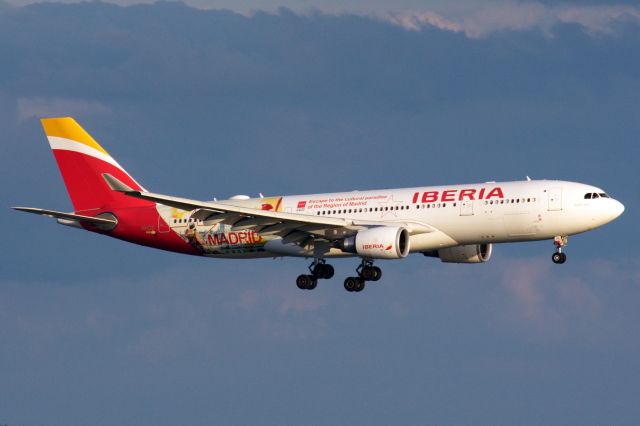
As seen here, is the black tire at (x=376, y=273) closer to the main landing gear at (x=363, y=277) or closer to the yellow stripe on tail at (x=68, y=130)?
the main landing gear at (x=363, y=277)

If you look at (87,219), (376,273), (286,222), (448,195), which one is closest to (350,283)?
(376,273)

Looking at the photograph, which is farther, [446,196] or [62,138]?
[62,138]

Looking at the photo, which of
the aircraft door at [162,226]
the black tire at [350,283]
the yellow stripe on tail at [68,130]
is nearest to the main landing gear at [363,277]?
the black tire at [350,283]

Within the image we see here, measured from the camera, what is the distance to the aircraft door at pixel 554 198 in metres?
74.8

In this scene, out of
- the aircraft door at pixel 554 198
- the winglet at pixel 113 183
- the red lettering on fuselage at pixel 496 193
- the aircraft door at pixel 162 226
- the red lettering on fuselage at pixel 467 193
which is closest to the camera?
the aircraft door at pixel 554 198

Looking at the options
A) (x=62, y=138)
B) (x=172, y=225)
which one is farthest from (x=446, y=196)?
(x=62, y=138)

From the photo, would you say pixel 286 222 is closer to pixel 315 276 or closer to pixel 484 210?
pixel 315 276

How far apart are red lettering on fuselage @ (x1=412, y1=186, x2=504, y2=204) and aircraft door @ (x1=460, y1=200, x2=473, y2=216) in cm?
26

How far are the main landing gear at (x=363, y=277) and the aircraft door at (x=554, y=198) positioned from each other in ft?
36.0

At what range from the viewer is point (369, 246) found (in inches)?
2928

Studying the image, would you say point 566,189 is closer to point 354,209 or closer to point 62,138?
point 354,209

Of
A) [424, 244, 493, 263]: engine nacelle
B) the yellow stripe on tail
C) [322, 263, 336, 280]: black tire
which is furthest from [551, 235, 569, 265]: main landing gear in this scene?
the yellow stripe on tail

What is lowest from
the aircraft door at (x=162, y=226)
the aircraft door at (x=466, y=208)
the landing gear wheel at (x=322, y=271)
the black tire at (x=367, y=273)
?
the black tire at (x=367, y=273)

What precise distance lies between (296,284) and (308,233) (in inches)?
177
